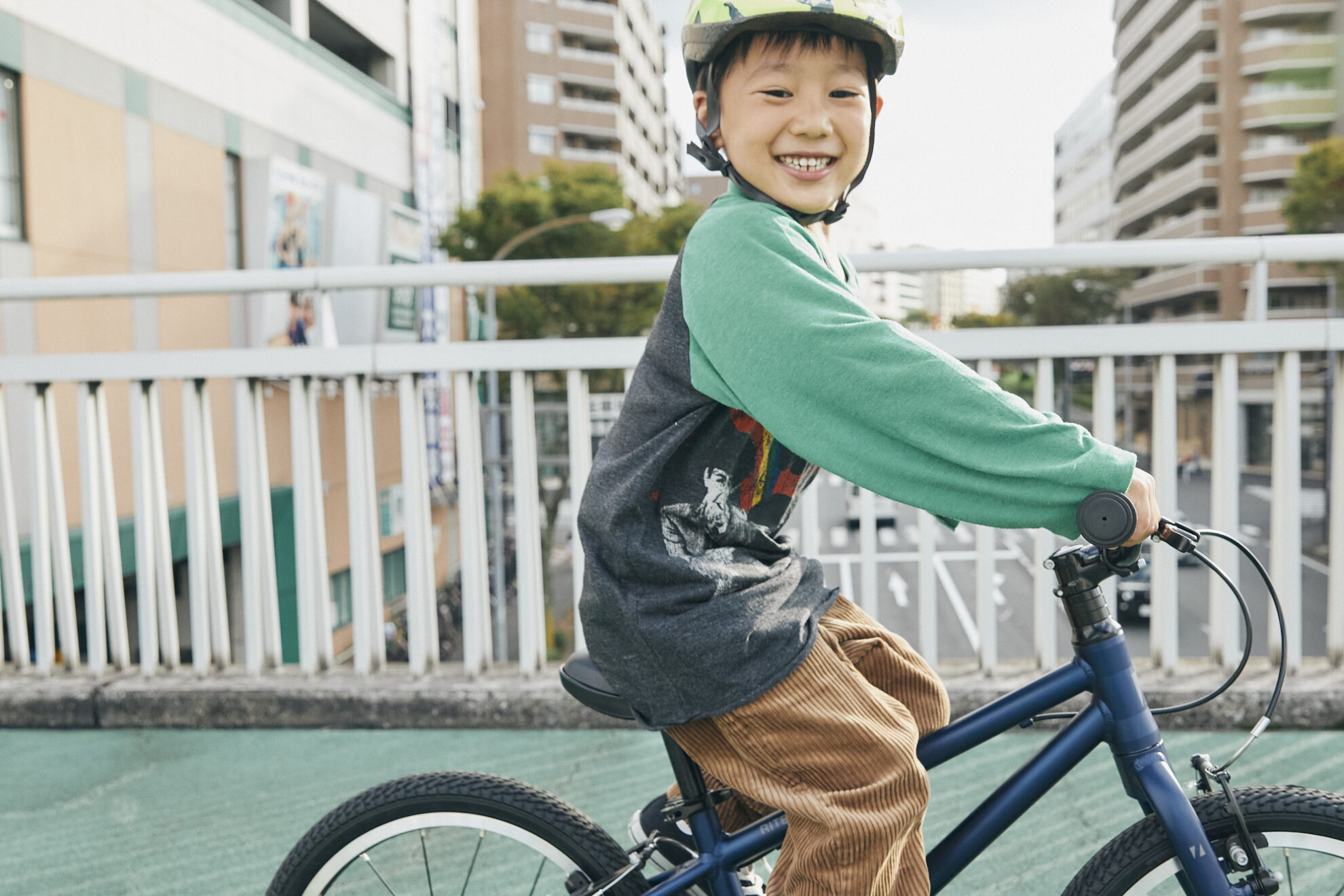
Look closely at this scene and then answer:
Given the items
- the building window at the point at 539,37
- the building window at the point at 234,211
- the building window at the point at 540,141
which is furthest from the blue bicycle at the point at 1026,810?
the building window at the point at 539,37

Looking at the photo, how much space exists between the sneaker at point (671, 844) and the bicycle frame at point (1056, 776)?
4 cm

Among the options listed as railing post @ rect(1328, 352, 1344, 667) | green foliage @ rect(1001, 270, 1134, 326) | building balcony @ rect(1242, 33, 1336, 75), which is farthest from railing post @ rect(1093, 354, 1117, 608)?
building balcony @ rect(1242, 33, 1336, 75)

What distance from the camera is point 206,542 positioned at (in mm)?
3006

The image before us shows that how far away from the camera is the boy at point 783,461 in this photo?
3.59ft

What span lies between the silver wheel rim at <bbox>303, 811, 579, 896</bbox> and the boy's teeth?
3.15 ft

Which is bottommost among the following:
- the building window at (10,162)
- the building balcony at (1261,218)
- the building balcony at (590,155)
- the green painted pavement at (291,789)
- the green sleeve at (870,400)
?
the green painted pavement at (291,789)

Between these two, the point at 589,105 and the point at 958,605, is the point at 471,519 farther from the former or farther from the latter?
the point at 589,105

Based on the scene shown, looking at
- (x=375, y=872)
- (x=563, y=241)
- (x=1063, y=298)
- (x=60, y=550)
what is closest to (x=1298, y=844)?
(x=375, y=872)

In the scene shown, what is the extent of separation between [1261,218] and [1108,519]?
203ft

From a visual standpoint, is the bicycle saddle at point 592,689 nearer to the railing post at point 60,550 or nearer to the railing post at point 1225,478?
the railing post at point 1225,478

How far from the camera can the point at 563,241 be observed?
2523cm

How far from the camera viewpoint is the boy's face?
125 centimetres

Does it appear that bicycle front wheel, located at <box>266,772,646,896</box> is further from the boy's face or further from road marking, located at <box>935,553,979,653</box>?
road marking, located at <box>935,553,979,653</box>

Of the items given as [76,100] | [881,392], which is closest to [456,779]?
[881,392]
